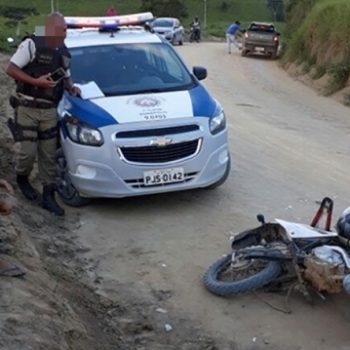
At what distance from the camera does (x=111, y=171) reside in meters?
7.98

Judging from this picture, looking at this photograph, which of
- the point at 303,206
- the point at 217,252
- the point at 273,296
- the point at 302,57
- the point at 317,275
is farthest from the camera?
the point at 302,57

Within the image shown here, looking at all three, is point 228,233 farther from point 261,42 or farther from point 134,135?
point 261,42

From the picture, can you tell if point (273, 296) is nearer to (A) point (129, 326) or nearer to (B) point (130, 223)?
(A) point (129, 326)

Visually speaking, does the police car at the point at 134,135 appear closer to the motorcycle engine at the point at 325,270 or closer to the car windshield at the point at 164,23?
the motorcycle engine at the point at 325,270

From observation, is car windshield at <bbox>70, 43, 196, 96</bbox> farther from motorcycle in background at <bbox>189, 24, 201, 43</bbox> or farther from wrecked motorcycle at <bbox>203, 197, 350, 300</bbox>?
motorcycle in background at <bbox>189, 24, 201, 43</bbox>

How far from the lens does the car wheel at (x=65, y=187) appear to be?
8.38 metres

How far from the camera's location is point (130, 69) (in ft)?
30.1

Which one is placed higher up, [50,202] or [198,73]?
[198,73]

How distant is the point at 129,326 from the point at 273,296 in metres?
1.15

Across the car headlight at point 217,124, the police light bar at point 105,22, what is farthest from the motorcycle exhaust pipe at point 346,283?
the police light bar at point 105,22

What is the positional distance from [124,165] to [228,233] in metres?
1.29

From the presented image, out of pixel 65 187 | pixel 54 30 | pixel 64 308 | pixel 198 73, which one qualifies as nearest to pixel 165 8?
pixel 198 73

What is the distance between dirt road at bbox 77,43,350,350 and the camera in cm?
560

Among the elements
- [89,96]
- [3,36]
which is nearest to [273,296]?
[89,96]
